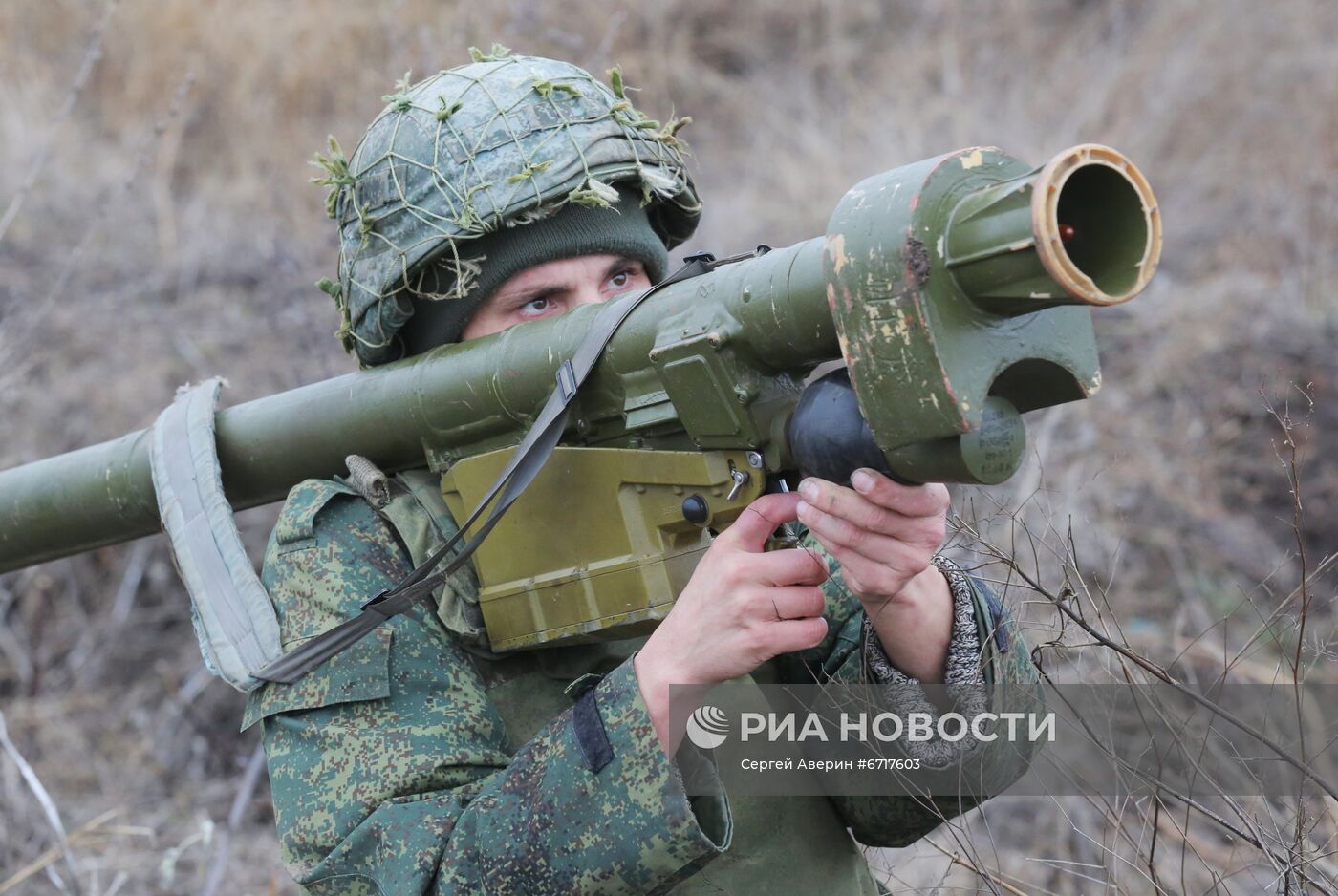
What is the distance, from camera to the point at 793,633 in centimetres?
179

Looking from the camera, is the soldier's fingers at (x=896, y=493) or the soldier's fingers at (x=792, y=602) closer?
the soldier's fingers at (x=896, y=493)

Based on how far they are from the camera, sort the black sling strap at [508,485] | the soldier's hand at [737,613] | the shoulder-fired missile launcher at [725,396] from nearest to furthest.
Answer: the shoulder-fired missile launcher at [725,396] → the soldier's hand at [737,613] → the black sling strap at [508,485]

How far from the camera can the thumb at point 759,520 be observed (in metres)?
1.81

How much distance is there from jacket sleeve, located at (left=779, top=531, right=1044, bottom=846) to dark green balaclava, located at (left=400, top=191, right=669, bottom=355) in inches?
24.3

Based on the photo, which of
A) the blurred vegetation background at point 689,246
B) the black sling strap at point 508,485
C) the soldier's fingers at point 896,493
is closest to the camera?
the soldier's fingers at point 896,493

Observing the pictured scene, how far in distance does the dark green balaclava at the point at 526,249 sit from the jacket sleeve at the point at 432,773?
419mm

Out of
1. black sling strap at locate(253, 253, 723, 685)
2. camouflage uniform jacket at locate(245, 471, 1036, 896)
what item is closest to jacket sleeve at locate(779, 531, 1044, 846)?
camouflage uniform jacket at locate(245, 471, 1036, 896)

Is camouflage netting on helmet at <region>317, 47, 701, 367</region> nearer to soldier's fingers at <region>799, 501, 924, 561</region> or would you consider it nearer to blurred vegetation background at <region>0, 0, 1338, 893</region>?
soldier's fingers at <region>799, 501, 924, 561</region>

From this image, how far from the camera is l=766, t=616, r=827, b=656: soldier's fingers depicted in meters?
1.78

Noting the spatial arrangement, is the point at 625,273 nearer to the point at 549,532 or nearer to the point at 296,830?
the point at 549,532

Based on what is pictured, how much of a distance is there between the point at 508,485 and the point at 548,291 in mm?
434

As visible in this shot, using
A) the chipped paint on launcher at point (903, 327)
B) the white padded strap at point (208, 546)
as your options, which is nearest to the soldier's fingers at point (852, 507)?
the chipped paint on launcher at point (903, 327)

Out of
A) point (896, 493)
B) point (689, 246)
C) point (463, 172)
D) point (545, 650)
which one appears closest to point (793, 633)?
point (896, 493)

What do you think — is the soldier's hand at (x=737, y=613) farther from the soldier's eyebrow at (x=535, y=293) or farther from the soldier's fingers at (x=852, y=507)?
the soldier's eyebrow at (x=535, y=293)
